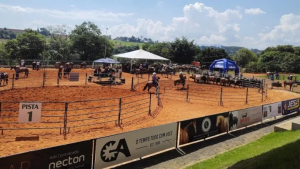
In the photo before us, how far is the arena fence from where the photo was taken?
673 centimetres

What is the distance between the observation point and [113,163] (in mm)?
8477

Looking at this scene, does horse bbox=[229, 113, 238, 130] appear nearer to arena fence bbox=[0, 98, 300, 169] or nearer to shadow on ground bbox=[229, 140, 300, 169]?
arena fence bbox=[0, 98, 300, 169]

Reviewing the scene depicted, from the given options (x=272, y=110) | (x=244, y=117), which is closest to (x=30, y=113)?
(x=244, y=117)

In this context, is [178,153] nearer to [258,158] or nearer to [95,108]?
[258,158]

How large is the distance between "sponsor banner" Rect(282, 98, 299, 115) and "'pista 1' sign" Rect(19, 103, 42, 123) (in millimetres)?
16546

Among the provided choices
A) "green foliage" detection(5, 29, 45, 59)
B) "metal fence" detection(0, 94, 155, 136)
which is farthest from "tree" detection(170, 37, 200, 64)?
"metal fence" detection(0, 94, 155, 136)

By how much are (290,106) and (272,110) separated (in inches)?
125

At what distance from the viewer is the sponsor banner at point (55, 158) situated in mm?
6238

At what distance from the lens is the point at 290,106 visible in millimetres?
18922

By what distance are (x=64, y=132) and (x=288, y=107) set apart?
16448 millimetres

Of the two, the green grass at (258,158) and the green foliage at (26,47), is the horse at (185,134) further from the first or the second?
the green foliage at (26,47)

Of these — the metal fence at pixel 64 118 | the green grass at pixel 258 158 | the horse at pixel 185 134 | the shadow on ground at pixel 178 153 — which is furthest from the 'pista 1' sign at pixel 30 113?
the green grass at pixel 258 158

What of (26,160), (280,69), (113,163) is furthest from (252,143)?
(280,69)

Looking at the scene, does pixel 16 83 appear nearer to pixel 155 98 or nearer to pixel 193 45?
pixel 155 98
